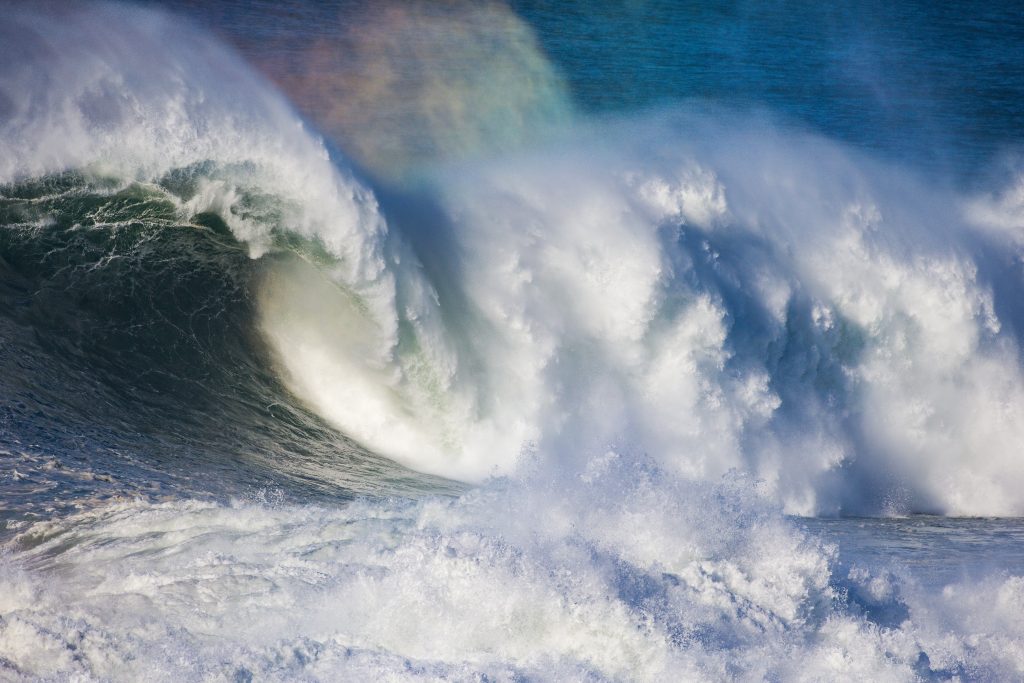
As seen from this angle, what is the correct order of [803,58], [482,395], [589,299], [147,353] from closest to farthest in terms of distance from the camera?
[147,353], [482,395], [589,299], [803,58]

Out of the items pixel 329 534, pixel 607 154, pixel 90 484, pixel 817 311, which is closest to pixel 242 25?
pixel 607 154

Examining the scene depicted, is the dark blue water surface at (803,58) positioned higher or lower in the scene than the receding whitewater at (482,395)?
higher

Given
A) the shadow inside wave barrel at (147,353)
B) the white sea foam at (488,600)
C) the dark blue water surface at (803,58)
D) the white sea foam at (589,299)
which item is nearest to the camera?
the white sea foam at (488,600)

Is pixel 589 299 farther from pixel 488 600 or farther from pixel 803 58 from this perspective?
pixel 803 58

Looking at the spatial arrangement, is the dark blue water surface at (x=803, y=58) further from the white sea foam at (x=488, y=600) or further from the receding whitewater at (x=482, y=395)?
the white sea foam at (x=488, y=600)

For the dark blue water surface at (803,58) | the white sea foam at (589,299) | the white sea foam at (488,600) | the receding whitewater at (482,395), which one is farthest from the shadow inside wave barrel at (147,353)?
the dark blue water surface at (803,58)

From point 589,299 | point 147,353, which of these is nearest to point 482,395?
point 589,299
